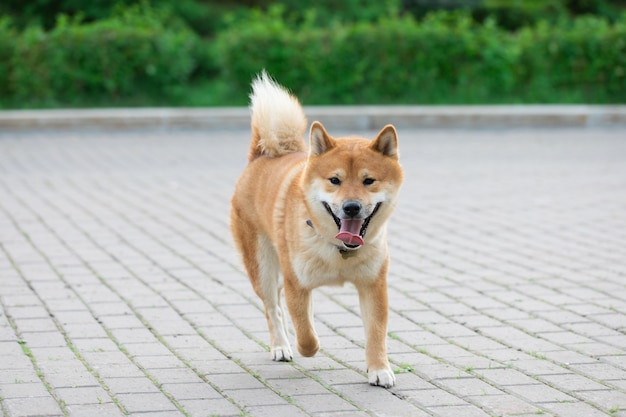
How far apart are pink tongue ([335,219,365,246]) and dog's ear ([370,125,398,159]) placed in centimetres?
38

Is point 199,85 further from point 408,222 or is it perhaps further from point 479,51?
point 408,222

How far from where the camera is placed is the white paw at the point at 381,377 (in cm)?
471

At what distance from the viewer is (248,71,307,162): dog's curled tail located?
5.55 m

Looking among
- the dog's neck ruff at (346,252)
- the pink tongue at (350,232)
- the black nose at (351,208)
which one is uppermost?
the black nose at (351,208)

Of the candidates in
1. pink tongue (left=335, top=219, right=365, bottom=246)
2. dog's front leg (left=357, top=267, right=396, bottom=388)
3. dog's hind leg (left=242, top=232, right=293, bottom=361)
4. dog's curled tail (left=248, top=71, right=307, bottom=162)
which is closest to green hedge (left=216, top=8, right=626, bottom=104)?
dog's curled tail (left=248, top=71, right=307, bottom=162)

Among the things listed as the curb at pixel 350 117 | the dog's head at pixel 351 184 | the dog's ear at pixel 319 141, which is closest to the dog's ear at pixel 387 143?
the dog's head at pixel 351 184

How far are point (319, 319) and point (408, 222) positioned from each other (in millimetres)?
3202

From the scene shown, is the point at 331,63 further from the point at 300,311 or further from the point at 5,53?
the point at 300,311

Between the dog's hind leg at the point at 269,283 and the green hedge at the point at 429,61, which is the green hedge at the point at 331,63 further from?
the dog's hind leg at the point at 269,283

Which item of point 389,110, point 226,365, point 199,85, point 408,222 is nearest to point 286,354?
point 226,365

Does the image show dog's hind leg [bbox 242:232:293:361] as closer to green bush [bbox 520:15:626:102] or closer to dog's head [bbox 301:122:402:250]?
dog's head [bbox 301:122:402:250]

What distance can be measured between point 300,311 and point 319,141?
835 millimetres

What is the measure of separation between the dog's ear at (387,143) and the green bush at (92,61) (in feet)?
39.5

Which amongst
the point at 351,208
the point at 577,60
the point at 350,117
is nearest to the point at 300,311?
the point at 351,208
